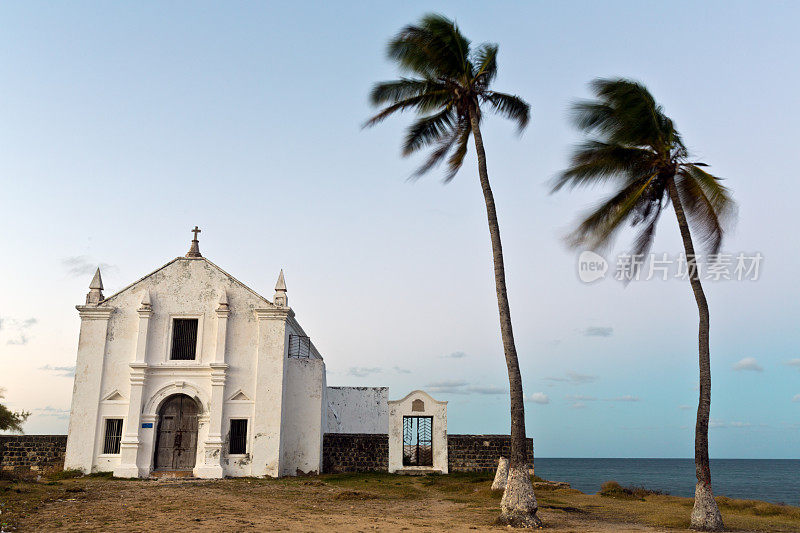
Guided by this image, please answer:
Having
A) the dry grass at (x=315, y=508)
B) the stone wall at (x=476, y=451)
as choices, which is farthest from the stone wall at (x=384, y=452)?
the dry grass at (x=315, y=508)

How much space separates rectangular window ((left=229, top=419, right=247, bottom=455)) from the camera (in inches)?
888

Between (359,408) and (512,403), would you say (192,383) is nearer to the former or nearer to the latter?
(359,408)

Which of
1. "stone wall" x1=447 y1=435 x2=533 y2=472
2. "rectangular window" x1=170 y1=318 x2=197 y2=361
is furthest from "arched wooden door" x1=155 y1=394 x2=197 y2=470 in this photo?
"stone wall" x1=447 y1=435 x2=533 y2=472

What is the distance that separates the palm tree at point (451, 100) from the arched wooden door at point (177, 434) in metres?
12.6

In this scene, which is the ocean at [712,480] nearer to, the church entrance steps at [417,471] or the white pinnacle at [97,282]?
the church entrance steps at [417,471]

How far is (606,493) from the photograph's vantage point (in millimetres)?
19094

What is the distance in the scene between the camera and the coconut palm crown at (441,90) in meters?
15.8

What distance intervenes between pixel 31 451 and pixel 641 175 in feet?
73.7

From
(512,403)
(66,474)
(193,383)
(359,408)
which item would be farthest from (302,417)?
(512,403)

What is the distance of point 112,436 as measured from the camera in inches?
885

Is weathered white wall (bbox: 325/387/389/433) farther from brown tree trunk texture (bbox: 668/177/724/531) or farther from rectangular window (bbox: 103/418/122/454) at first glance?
brown tree trunk texture (bbox: 668/177/724/531)

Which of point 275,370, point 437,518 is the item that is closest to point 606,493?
point 437,518

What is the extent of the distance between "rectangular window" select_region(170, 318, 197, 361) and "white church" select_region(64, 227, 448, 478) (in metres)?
0.04

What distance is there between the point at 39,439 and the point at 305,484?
1047cm
